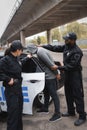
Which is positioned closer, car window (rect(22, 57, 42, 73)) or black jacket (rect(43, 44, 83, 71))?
black jacket (rect(43, 44, 83, 71))

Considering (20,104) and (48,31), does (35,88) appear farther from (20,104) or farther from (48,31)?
(48,31)

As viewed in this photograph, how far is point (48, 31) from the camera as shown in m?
56.3

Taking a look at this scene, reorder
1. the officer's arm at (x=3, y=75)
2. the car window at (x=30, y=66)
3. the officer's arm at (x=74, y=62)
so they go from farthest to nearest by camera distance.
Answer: the car window at (x=30, y=66) < the officer's arm at (x=74, y=62) < the officer's arm at (x=3, y=75)

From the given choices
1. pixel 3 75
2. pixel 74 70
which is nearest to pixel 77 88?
pixel 74 70

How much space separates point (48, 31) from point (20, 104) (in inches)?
2044

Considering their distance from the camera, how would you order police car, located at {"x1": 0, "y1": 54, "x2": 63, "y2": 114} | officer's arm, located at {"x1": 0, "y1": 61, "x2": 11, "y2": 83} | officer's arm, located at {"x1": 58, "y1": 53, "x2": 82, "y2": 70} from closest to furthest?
officer's arm, located at {"x1": 0, "y1": 61, "x2": 11, "y2": 83} < officer's arm, located at {"x1": 58, "y1": 53, "x2": 82, "y2": 70} < police car, located at {"x1": 0, "y1": 54, "x2": 63, "y2": 114}

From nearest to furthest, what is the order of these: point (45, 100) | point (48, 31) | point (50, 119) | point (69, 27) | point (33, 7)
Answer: point (50, 119)
point (45, 100)
point (33, 7)
point (48, 31)
point (69, 27)

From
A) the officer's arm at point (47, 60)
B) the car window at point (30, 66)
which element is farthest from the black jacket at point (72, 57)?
the car window at point (30, 66)

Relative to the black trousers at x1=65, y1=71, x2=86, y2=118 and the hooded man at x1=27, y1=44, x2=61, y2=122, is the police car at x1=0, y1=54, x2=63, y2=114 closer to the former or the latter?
the hooded man at x1=27, y1=44, x2=61, y2=122

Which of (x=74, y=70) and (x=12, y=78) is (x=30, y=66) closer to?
(x=74, y=70)

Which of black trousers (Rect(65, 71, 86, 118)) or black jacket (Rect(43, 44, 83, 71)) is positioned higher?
black jacket (Rect(43, 44, 83, 71))

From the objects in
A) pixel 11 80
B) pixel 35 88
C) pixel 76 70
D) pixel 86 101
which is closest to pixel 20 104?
pixel 11 80

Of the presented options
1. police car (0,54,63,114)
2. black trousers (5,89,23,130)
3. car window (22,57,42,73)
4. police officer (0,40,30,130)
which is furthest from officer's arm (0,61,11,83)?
car window (22,57,42,73)

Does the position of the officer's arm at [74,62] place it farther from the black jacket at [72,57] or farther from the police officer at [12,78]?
the police officer at [12,78]
